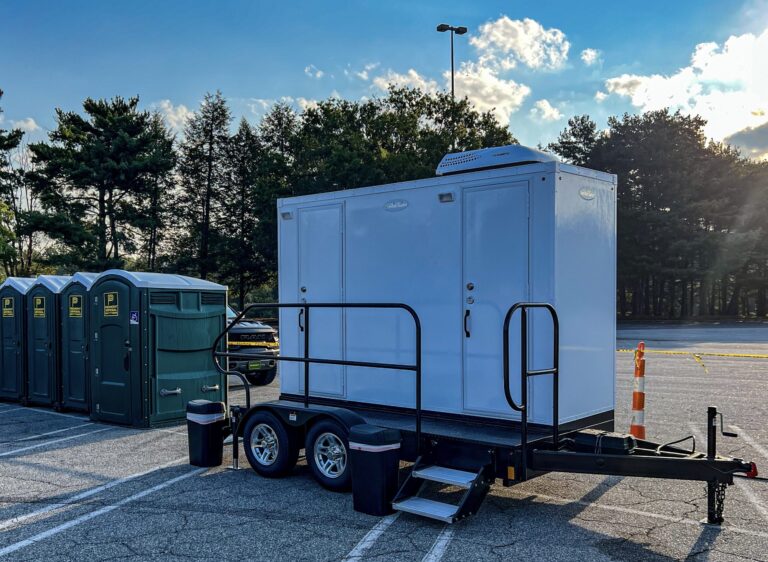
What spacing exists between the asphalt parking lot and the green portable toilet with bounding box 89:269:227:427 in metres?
1.24

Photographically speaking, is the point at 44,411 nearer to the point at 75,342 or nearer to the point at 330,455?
the point at 75,342

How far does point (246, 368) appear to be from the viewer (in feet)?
42.3

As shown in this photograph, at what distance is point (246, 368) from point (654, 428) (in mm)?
7359

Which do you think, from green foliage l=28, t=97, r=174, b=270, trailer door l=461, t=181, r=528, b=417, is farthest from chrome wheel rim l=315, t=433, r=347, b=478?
green foliage l=28, t=97, r=174, b=270

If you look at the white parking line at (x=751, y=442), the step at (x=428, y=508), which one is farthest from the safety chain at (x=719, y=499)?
the white parking line at (x=751, y=442)

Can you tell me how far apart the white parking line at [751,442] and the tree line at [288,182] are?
23031 millimetres

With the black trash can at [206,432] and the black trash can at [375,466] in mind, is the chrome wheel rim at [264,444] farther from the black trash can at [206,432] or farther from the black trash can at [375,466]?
the black trash can at [375,466]

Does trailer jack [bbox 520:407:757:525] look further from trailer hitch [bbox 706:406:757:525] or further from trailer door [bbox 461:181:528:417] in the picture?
trailer door [bbox 461:181:528:417]

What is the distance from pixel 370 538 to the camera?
16.2 ft

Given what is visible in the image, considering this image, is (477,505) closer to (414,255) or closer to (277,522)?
(277,522)

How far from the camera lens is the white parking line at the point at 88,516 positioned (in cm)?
490

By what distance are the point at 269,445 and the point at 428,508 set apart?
2.23 meters

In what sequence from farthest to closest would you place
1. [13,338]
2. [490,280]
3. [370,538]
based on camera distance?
[13,338], [490,280], [370,538]

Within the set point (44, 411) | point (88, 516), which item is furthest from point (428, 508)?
point (44, 411)
